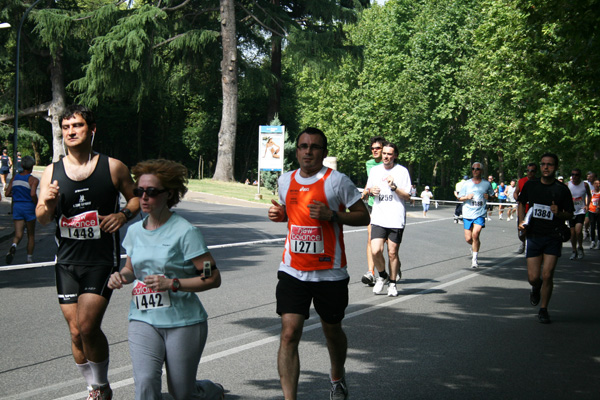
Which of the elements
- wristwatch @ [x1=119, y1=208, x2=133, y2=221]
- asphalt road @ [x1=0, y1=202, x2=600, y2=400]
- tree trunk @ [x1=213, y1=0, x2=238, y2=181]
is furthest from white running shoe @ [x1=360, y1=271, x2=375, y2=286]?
tree trunk @ [x1=213, y1=0, x2=238, y2=181]

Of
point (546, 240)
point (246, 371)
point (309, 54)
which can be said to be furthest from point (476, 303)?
point (309, 54)

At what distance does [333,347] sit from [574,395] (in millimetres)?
1893

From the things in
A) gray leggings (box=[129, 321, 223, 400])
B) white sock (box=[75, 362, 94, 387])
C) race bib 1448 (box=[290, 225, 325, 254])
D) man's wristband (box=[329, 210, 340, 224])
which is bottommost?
white sock (box=[75, 362, 94, 387])

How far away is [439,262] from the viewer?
13.5 meters

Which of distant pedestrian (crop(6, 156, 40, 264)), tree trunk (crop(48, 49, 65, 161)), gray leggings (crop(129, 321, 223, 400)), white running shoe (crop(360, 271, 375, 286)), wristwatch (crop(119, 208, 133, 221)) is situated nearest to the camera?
gray leggings (crop(129, 321, 223, 400))

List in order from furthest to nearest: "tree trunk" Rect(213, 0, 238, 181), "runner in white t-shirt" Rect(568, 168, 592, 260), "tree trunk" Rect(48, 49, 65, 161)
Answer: "tree trunk" Rect(48, 49, 65, 161) < "tree trunk" Rect(213, 0, 238, 181) < "runner in white t-shirt" Rect(568, 168, 592, 260)

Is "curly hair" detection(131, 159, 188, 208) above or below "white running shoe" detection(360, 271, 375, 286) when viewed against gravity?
above

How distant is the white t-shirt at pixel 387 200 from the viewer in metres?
9.06

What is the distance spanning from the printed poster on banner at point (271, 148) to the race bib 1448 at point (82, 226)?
2790 cm

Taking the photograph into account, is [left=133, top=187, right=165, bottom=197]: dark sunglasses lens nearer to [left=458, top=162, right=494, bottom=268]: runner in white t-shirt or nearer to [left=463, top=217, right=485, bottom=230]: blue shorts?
[left=458, top=162, right=494, bottom=268]: runner in white t-shirt

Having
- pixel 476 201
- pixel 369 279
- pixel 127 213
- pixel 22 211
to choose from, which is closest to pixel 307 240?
pixel 127 213

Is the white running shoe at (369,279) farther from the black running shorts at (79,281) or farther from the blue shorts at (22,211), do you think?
the blue shorts at (22,211)

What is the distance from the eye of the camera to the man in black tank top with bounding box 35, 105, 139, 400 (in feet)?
14.4

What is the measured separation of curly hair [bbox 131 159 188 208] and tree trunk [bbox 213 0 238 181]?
104 ft
